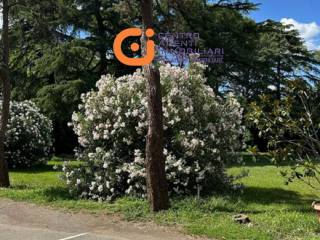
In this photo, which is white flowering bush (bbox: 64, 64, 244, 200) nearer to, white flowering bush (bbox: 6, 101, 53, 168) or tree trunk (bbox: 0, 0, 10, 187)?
tree trunk (bbox: 0, 0, 10, 187)

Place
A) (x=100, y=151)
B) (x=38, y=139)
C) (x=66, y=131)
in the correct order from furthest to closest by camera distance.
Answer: (x=66, y=131), (x=38, y=139), (x=100, y=151)

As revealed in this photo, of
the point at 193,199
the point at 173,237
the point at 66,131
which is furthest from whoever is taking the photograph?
the point at 66,131

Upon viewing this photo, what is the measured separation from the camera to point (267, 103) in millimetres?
8961

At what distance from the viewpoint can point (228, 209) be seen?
31.5 ft

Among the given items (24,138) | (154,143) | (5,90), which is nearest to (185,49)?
(24,138)

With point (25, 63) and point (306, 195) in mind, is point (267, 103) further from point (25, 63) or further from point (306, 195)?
point (25, 63)

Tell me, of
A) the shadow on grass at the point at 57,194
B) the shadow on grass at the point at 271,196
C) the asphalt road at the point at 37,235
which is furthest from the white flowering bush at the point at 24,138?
the asphalt road at the point at 37,235

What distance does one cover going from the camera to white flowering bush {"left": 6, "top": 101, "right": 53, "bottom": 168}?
18469 mm

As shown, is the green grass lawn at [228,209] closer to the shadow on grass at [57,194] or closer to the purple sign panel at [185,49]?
the shadow on grass at [57,194]

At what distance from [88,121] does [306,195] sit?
17.7 feet

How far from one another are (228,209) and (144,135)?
Result: 9.13 ft

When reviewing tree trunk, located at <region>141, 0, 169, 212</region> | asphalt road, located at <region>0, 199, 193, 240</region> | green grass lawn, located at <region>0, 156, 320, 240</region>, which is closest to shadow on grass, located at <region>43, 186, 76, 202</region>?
green grass lawn, located at <region>0, 156, 320, 240</region>

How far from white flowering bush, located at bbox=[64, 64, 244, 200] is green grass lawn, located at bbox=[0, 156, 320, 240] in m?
0.61

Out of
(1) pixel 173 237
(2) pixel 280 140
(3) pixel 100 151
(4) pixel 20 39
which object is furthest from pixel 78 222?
(4) pixel 20 39
